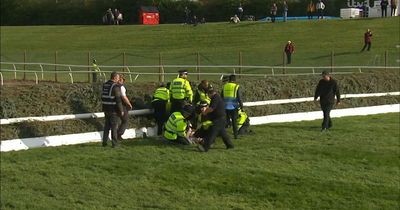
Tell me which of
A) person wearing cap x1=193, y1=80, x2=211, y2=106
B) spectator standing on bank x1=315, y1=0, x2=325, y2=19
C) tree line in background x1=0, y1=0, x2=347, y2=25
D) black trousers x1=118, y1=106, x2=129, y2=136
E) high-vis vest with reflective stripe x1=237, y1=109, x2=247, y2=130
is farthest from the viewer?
tree line in background x1=0, y1=0, x2=347, y2=25

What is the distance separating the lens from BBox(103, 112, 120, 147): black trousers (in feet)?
44.8

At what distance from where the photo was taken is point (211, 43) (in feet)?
151

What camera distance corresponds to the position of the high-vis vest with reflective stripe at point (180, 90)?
48.7 ft

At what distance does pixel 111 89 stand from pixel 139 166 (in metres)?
1.96

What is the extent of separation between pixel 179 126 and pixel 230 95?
1.57 metres

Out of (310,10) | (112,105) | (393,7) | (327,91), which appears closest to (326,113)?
(327,91)

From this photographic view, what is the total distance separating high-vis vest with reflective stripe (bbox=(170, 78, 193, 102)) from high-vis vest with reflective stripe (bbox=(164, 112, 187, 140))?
0.64 m

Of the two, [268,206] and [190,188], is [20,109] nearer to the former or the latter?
[190,188]

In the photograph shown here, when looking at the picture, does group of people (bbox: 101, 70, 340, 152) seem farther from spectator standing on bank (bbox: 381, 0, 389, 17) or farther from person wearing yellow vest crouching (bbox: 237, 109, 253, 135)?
spectator standing on bank (bbox: 381, 0, 389, 17)

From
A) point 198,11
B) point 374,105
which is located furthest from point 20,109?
point 198,11

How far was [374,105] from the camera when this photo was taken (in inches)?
868

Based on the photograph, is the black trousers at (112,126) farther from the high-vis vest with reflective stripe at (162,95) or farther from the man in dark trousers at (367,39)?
the man in dark trousers at (367,39)

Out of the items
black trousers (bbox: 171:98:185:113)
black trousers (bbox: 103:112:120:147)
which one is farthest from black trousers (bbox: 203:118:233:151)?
black trousers (bbox: 103:112:120:147)

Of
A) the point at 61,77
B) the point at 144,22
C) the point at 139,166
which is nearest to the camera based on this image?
the point at 139,166
